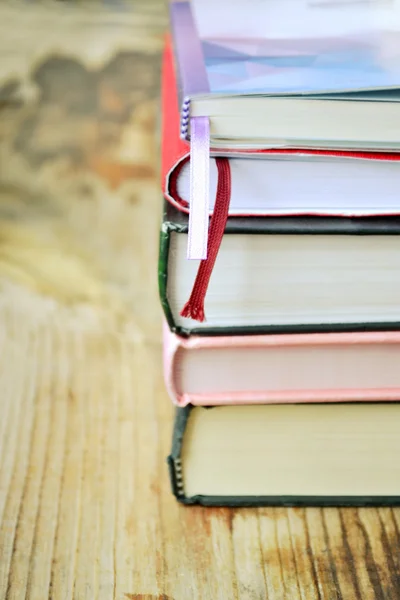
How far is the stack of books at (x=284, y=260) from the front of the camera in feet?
1.24

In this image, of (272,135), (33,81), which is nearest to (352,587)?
(272,135)

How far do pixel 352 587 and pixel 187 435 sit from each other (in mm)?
151

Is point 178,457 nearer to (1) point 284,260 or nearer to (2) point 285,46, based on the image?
(1) point 284,260

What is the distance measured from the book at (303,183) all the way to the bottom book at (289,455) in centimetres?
15

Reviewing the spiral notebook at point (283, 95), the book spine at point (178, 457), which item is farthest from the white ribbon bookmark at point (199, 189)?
the book spine at point (178, 457)

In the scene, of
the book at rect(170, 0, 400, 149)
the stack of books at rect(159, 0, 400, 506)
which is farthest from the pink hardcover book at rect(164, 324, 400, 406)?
the book at rect(170, 0, 400, 149)

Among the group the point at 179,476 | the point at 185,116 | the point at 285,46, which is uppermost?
the point at 285,46

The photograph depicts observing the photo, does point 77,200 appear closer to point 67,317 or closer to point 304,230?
point 67,317

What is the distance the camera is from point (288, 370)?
1.47ft

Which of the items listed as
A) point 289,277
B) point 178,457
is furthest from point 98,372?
point 289,277

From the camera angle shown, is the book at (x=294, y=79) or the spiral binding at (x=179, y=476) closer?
the book at (x=294, y=79)

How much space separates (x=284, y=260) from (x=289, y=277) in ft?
0.04

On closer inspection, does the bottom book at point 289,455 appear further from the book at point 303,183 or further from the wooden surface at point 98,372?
the book at point 303,183

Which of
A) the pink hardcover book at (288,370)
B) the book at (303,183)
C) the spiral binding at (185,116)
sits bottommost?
the pink hardcover book at (288,370)
